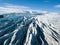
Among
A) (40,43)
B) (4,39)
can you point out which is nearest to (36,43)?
(40,43)

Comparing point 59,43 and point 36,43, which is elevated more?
point 36,43

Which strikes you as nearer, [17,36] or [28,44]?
[28,44]

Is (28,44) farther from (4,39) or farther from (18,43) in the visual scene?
(4,39)

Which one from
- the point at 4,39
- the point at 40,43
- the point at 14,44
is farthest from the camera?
the point at 4,39

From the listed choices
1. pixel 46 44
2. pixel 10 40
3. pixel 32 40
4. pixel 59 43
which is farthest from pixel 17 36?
pixel 59 43

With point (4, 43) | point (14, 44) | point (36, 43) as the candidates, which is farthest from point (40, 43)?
point (4, 43)

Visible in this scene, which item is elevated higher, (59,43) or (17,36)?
(17,36)

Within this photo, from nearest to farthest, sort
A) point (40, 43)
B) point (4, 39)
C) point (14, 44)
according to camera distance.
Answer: point (14, 44), point (40, 43), point (4, 39)

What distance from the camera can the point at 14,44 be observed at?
49.2 feet

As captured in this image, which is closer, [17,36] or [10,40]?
[10,40]

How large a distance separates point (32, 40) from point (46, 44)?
1.64 m

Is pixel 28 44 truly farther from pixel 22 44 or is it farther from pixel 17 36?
pixel 17 36

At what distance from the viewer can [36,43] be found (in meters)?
15.7

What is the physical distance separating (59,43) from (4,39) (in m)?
6.85
